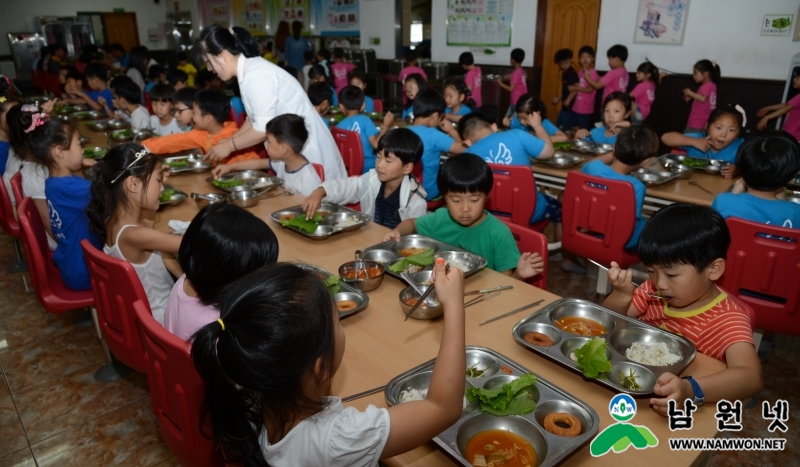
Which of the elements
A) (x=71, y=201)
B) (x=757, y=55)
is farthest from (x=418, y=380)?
(x=757, y=55)

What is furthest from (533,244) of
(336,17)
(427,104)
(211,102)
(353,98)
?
(336,17)

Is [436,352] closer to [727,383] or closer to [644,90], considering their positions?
[727,383]

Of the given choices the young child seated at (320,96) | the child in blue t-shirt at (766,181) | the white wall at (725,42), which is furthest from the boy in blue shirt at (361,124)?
the white wall at (725,42)

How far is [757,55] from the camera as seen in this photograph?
19.5ft

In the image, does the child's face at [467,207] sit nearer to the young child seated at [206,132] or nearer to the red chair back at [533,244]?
the red chair back at [533,244]

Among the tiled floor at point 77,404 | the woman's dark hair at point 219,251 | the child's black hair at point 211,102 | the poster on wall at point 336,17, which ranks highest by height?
the poster on wall at point 336,17

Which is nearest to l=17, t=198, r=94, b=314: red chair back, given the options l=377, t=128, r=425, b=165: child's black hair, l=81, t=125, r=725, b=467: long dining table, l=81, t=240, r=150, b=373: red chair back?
l=81, t=240, r=150, b=373: red chair back

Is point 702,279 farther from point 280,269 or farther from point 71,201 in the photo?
point 71,201

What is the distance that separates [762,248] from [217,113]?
3.41m

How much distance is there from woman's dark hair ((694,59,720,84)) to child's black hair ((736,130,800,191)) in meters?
3.78

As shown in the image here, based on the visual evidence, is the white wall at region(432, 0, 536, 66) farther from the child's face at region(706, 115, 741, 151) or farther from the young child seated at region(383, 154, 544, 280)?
the young child seated at region(383, 154, 544, 280)

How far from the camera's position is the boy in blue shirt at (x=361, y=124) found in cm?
446

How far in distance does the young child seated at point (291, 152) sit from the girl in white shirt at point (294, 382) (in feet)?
6.87

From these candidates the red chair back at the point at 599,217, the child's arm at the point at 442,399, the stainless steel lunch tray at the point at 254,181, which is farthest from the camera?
the stainless steel lunch tray at the point at 254,181
